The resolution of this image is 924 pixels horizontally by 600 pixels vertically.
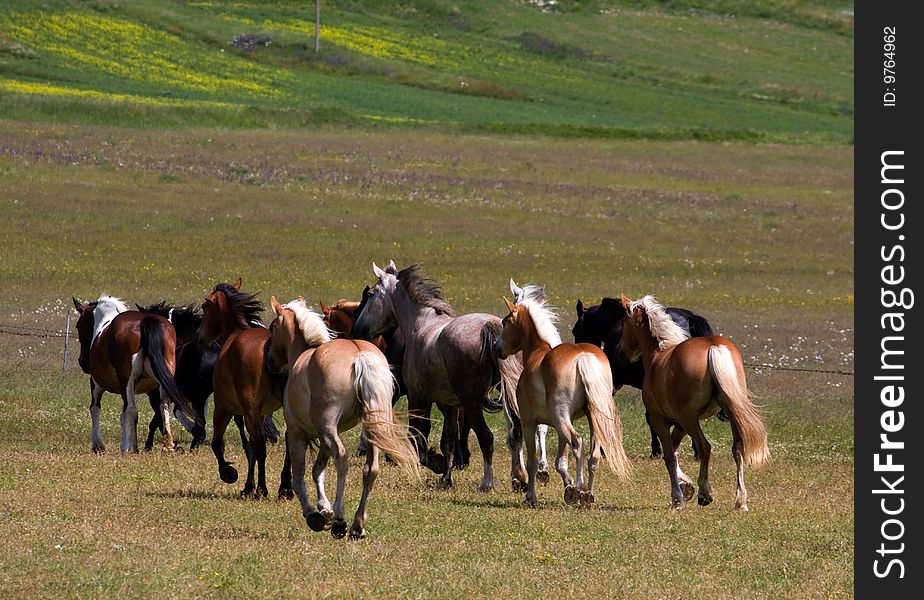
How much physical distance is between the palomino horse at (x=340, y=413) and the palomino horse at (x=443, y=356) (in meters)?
2.60

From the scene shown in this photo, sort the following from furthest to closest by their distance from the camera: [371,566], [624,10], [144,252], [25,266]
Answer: [624,10] → [144,252] → [25,266] → [371,566]

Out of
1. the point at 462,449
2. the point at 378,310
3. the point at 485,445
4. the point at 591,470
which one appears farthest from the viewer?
the point at 462,449

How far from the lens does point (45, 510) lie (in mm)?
11922

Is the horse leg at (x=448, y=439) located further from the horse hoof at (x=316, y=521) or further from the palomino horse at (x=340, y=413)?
the horse hoof at (x=316, y=521)

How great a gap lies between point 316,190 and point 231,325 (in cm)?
2808

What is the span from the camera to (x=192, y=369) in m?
16.9

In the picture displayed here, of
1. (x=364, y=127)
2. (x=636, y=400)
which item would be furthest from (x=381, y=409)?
(x=364, y=127)

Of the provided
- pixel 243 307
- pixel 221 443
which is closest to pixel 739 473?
pixel 221 443

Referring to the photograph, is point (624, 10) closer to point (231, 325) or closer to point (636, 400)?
point (636, 400)

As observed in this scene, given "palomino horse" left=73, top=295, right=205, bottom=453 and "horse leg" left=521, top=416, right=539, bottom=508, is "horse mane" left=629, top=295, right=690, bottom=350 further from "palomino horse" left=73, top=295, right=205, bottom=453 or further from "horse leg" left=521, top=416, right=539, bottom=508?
"palomino horse" left=73, top=295, right=205, bottom=453

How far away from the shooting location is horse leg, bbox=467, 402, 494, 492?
14.5 m

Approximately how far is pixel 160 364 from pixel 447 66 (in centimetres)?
7024

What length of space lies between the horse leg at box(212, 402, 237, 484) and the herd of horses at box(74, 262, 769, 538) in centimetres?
2

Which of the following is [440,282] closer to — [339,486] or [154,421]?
[154,421]
